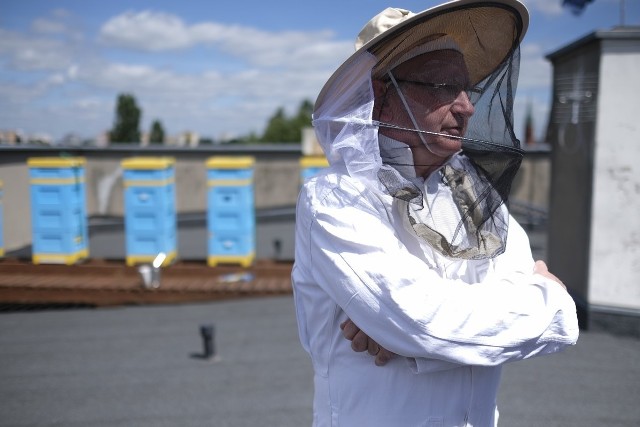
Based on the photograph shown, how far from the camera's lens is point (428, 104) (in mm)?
1325

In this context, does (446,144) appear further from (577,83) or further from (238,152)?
(238,152)

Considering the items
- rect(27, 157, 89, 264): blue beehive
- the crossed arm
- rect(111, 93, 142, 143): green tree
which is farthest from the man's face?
rect(111, 93, 142, 143): green tree

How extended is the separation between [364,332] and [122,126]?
50.1 metres

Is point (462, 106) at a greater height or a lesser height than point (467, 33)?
lesser

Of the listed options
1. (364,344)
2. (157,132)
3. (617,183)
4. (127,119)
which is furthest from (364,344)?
(157,132)

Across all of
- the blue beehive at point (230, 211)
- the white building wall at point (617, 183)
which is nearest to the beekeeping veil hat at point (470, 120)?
the white building wall at point (617, 183)

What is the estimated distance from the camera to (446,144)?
1.33 meters

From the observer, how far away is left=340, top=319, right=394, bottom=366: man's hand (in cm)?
125

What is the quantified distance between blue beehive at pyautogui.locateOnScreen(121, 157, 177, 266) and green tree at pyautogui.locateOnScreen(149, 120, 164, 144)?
152 feet

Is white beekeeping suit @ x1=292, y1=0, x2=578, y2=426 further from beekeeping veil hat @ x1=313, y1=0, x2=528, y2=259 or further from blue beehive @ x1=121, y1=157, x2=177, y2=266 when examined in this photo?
blue beehive @ x1=121, y1=157, x2=177, y2=266

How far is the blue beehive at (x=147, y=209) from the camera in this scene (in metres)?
6.14

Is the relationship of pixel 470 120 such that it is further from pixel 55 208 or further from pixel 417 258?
pixel 55 208

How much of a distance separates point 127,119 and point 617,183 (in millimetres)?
48800

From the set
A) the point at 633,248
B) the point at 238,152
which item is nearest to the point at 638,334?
the point at 633,248
